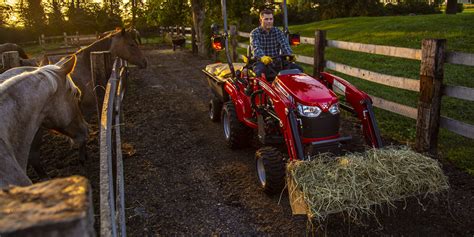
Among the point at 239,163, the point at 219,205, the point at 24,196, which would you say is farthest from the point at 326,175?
the point at 24,196

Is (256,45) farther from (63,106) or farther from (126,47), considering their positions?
(126,47)

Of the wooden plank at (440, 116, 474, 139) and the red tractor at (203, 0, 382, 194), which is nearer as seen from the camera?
the red tractor at (203, 0, 382, 194)

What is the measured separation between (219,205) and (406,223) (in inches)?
79.0

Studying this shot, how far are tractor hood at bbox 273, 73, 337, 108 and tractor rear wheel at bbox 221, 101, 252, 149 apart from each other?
130 cm

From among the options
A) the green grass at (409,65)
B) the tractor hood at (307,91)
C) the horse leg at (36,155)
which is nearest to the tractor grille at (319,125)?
the tractor hood at (307,91)

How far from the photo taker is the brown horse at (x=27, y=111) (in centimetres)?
221

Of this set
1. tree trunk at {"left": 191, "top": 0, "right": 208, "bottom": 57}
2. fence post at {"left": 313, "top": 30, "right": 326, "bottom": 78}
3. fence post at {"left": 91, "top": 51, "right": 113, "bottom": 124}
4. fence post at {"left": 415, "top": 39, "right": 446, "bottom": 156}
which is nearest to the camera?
fence post at {"left": 415, "top": 39, "right": 446, "bottom": 156}

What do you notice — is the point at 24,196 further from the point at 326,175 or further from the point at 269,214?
the point at 269,214

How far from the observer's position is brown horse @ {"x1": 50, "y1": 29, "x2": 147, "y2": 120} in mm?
6723

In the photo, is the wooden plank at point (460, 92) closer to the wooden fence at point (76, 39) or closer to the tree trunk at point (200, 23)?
the tree trunk at point (200, 23)

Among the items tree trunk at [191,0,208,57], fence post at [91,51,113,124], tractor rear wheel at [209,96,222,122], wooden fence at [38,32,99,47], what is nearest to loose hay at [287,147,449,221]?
fence post at [91,51,113,124]

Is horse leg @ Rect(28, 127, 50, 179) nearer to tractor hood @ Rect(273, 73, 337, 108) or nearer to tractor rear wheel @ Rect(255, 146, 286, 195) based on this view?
tractor rear wheel @ Rect(255, 146, 286, 195)

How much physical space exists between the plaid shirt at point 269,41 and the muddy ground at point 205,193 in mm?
1647

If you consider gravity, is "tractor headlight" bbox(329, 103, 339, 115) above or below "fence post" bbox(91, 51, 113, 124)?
below
